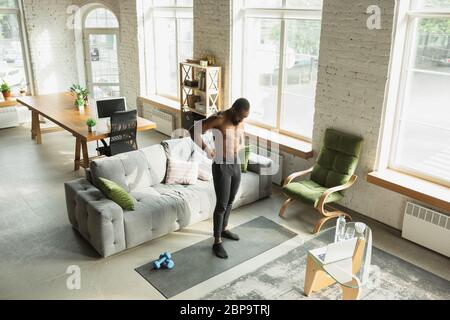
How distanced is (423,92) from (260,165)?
7.15 feet

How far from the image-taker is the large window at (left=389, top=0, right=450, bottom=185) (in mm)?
4535

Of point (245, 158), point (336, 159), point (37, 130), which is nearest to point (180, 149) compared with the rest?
point (245, 158)

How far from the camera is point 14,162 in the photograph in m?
7.24

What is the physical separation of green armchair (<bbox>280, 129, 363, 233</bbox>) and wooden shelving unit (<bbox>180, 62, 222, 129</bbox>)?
7.68 ft

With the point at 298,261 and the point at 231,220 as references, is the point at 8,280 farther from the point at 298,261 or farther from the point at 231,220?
the point at 298,261

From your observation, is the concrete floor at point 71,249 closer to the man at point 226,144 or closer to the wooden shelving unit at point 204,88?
the man at point 226,144

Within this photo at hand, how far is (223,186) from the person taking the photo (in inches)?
173

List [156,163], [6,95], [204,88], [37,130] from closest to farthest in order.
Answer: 1. [156,163]
2. [204,88]
3. [37,130]
4. [6,95]

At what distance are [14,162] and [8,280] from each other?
3643mm

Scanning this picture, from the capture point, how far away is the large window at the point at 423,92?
14.9 feet

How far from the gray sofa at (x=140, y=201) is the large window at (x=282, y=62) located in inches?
44.5

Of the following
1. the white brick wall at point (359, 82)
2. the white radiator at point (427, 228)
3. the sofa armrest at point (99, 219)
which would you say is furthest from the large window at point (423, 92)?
the sofa armrest at point (99, 219)

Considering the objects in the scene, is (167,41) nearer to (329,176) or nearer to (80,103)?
(80,103)
